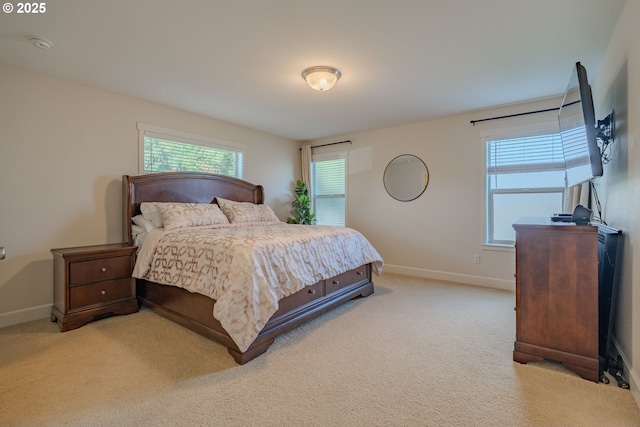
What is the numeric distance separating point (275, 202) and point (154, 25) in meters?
3.39

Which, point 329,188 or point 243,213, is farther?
point 329,188

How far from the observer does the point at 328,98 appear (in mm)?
3514

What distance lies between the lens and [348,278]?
319 centimetres

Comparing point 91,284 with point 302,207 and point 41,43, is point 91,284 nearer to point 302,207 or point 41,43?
point 41,43

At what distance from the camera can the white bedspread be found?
2.01 meters

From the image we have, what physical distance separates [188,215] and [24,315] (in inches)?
66.9

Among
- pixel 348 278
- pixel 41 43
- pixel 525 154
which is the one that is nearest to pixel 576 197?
pixel 525 154

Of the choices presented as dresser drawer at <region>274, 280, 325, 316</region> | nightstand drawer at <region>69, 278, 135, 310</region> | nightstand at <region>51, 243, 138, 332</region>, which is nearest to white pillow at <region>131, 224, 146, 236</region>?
nightstand at <region>51, 243, 138, 332</region>

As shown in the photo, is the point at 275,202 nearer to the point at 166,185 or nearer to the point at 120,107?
the point at 166,185

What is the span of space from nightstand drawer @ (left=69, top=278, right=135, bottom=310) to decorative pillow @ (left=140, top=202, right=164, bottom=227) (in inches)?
25.3

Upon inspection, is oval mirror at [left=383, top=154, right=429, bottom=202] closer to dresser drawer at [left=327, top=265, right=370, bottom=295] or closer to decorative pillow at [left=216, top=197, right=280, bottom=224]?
dresser drawer at [left=327, top=265, right=370, bottom=295]

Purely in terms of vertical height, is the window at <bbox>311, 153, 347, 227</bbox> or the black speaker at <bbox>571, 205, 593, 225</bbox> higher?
the window at <bbox>311, 153, 347, 227</bbox>

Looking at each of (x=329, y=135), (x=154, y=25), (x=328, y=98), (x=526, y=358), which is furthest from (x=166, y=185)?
(x=526, y=358)

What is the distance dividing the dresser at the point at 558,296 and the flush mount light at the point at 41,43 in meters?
3.82
